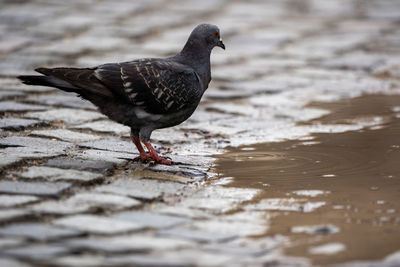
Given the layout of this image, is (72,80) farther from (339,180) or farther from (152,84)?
(339,180)

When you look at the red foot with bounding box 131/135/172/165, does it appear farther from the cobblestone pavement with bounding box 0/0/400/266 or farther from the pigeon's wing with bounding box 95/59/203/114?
the pigeon's wing with bounding box 95/59/203/114

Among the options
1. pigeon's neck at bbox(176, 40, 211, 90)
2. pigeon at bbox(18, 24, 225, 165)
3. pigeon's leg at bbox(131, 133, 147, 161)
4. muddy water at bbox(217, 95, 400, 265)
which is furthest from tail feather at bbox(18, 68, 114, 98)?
muddy water at bbox(217, 95, 400, 265)

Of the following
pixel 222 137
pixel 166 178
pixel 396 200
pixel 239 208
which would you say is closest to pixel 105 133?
pixel 222 137

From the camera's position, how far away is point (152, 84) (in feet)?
17.5

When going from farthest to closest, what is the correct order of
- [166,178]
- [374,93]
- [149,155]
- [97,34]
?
[97,34] → [374,93] → [149,155] → [166,178]

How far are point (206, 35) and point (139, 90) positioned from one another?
812mm

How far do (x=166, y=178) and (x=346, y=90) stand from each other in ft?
11.2

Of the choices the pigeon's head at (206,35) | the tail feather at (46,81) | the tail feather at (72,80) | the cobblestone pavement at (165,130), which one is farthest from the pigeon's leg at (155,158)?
the pigeon's head at (206,35)

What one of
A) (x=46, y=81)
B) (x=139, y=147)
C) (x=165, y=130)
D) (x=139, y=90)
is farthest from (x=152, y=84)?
(x=165, y=130)

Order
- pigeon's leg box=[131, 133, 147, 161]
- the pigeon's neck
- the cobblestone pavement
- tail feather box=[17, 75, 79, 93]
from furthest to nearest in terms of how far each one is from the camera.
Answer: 1. the pigeon's neck
2. pigeon's leg box=[131, 133, 147, 161]
3. tail feather box=[17, 75, 79, 93]
4. the cobblestone pavement

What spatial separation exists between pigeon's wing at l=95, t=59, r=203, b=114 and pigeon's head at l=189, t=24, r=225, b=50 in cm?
38

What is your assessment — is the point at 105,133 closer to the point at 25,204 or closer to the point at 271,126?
the point at 271,126

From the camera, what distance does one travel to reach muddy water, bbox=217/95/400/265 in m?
3.74

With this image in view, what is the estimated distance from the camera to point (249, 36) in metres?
10.1
